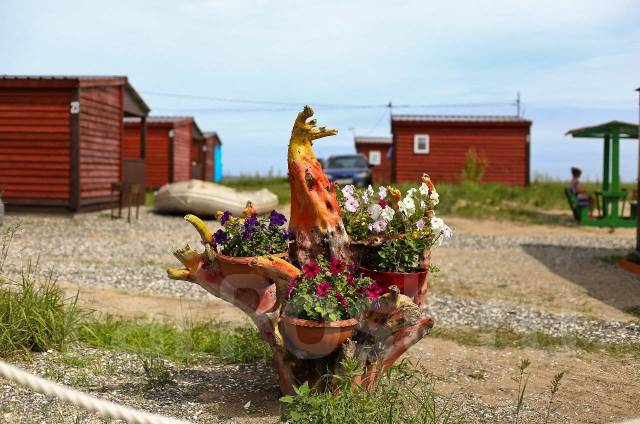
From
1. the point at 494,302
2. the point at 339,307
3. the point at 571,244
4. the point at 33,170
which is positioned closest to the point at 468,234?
the point at 571,244

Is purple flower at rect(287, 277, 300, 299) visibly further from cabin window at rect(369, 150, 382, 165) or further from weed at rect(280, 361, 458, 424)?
cabin window at rect(369, 150, 382, 165)

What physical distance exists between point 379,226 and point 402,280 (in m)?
0.41

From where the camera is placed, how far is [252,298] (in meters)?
4.38

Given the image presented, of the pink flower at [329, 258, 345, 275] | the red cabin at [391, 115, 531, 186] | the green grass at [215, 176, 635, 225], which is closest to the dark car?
the green grass at [215, 176, 635, 225]

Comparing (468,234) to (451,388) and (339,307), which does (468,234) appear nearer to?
(451,388)

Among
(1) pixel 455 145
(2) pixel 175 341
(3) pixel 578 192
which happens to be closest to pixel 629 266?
(3) pixel 578 192

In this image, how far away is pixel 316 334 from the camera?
151 inches

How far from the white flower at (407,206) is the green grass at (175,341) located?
164 centimetres

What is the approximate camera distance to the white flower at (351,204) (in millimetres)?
4598

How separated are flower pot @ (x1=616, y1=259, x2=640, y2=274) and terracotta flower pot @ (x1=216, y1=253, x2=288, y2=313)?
7.82 metres

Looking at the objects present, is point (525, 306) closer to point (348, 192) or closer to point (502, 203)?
point (348, 192)

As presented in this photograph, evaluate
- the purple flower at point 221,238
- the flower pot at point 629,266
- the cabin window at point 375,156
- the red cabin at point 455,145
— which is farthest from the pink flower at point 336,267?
the cabin window at point 375,156

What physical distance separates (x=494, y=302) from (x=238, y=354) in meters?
3.96

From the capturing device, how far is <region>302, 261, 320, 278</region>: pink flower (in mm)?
4008
